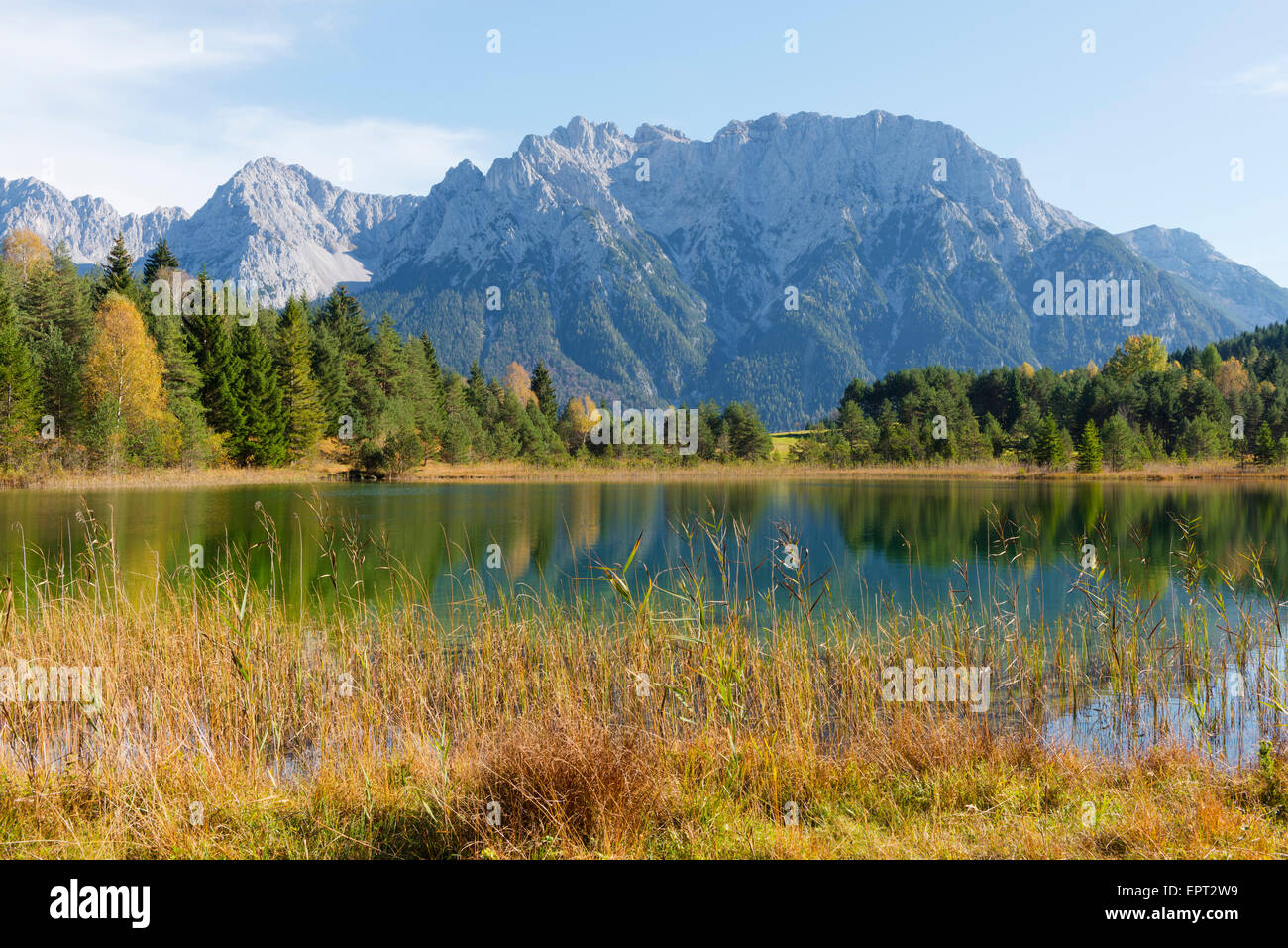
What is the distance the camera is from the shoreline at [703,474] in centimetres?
4722

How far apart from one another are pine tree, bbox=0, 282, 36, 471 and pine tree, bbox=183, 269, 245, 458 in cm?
1136

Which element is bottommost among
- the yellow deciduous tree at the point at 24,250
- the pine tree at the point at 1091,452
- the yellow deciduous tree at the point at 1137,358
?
the pine tree at the point at 1091,452

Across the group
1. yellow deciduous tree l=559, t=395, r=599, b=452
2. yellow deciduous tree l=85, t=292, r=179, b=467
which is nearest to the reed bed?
yellow deciduous tree l=85, t=292, r=179, b=467

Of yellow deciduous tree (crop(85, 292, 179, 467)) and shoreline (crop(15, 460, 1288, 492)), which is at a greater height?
yellow deciduous tree (crop(85, 292, 179, 467))

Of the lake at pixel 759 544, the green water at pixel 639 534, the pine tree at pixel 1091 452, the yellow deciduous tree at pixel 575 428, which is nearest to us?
the lake at pixel 759 544

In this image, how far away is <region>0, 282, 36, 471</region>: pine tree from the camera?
119 ft

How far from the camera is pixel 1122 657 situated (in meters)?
9.03

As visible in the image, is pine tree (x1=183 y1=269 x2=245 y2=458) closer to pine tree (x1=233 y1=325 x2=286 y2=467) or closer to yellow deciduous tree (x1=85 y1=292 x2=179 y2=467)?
pine tree (x1=233 y1=325 x2=286 y2=467)

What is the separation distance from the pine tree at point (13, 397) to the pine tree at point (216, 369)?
37.3 feet

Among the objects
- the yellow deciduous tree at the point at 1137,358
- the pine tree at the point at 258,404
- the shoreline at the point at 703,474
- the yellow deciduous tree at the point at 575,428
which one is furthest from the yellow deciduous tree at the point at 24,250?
the yellow deciduous tree at the point at 1137,358

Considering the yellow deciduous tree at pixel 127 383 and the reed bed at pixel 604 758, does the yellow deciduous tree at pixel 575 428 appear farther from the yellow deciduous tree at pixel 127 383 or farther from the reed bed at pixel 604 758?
the reed bed at pixel 604 758
